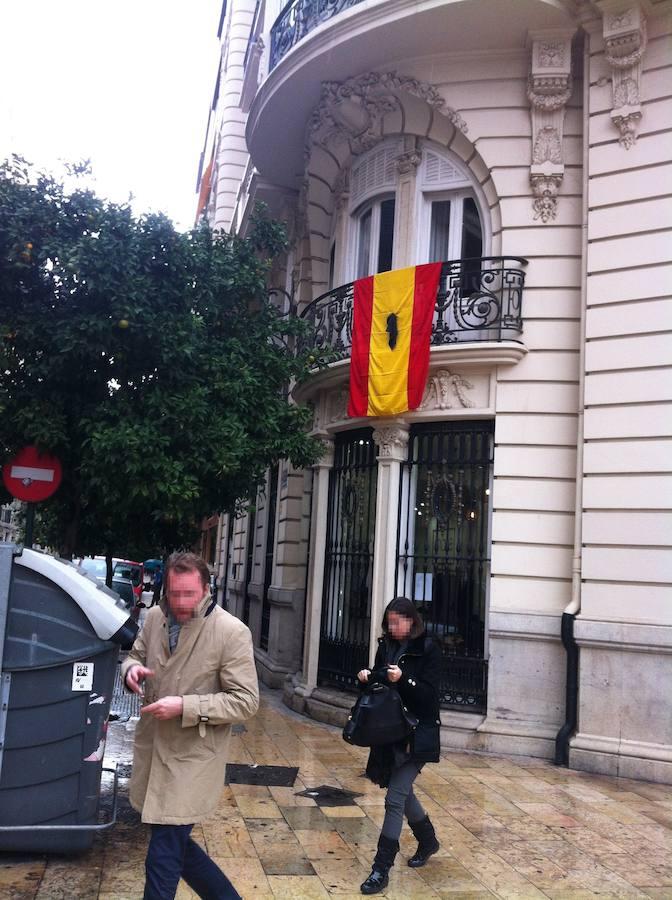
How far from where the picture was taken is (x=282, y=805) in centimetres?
695

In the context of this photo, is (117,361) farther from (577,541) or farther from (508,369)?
(577,541)

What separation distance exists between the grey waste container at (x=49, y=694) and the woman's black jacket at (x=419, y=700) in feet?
5.35

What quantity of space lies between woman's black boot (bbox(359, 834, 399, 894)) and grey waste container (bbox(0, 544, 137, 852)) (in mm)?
1633

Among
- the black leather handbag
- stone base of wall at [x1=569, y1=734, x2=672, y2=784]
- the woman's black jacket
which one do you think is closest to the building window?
stone base of wall at [x1=569, y1=734, x2=672, y2=784]

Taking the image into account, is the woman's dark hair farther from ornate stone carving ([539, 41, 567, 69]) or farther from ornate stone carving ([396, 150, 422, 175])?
ornate stone carving ([396, 150, 422, 175])

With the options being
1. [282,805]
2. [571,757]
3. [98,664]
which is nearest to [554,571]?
[571,757]

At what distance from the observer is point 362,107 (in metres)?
11.7

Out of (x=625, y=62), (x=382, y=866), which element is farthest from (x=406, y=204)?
(x=382, y=866)

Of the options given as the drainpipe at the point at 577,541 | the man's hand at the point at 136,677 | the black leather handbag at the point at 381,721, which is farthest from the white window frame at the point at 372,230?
the man's hand at the point at 136,677

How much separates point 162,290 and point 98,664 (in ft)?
14.3

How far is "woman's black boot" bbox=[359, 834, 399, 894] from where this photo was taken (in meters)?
5.11

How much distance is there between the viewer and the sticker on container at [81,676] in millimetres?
5164

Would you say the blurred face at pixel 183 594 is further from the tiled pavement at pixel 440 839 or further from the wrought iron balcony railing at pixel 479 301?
the wrought iron balcony railing at pixel 479 301

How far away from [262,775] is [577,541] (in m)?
4.02
